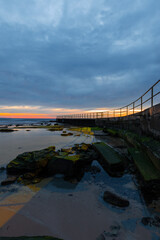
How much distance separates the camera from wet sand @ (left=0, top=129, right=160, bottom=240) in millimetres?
2057

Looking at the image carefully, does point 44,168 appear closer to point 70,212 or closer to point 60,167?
point 60,167

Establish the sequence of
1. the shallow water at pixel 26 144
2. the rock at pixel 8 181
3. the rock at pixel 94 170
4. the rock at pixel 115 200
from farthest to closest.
Answer: the shallow water at pixel 26 144
the rock at pixel 94 170
the rock at pixel 8 181
the rock at pixel 115 200

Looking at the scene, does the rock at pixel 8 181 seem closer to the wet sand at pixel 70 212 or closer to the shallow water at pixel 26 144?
the wet sand at pixel 70 212

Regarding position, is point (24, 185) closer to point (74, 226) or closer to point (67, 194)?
point (67, 194)

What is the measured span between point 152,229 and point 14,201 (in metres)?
2.92

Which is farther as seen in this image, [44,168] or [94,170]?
[94,170]

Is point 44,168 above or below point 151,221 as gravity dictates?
above

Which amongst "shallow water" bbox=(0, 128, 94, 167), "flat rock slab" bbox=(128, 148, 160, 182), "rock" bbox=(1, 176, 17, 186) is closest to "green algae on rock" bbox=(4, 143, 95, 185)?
"rock" bbox=(1, 176, 17, 186)

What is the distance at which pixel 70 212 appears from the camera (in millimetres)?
2516

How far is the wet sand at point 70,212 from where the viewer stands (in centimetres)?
206

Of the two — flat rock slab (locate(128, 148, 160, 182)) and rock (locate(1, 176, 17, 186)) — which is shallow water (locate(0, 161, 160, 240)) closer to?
rock (locate(1, 176, 17, 186))

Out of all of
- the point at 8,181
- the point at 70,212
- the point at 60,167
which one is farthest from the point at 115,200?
the point at 8,181

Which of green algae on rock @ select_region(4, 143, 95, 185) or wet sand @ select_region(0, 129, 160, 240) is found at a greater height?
green algae on rock @ select_region(4, 143, 95, 185)

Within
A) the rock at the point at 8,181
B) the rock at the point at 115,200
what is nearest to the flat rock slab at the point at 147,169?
the rock at the point at 115,200
